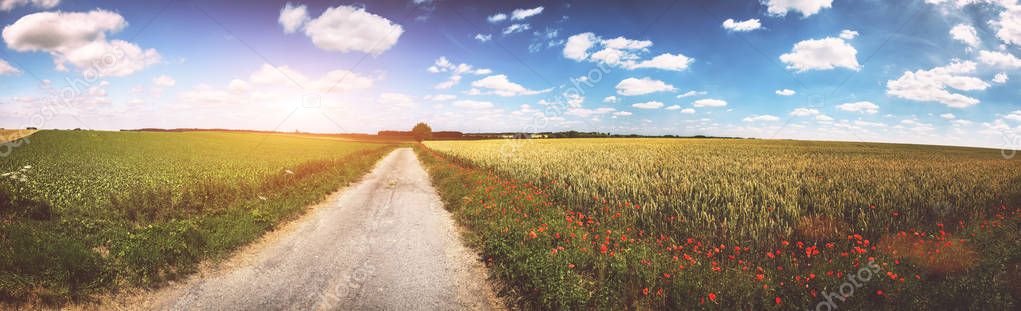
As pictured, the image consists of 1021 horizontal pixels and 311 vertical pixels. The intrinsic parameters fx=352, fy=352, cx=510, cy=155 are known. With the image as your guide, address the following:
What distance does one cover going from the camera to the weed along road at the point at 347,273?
4.59 metres

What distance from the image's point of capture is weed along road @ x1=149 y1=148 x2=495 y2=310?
A: 4.59 metres

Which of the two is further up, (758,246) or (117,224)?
(758,246)

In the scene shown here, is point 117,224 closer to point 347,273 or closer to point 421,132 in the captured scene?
point 347,273

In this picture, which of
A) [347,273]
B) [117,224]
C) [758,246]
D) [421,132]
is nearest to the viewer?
[347,273]

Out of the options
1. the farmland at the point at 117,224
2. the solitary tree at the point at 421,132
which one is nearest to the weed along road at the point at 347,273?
the farmland at the point at 117,224

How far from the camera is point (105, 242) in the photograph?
6.01 m

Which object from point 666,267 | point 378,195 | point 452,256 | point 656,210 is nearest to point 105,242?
point 452,256

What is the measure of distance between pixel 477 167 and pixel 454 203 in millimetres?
9015

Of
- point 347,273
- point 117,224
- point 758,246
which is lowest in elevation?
point 347,273

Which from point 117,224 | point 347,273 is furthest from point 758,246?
point 117,224

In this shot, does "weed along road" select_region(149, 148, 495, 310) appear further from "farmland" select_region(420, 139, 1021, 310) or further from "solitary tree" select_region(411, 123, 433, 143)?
"solitary tree" select_region(411, 123, 433, 143)

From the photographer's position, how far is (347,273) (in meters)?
5.44

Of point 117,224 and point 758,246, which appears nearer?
point 758,246

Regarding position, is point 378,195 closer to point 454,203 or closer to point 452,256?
point 454,203
